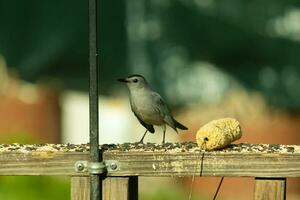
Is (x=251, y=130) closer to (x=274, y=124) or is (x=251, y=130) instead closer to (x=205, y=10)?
(x=274, y=124)

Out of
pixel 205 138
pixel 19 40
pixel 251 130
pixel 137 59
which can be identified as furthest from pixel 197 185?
pixel 205 138

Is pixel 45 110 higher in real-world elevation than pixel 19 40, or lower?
lower

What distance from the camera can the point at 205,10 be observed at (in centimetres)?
820

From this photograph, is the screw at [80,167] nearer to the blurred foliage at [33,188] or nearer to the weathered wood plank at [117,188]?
the weathered wood plank at [117,188]

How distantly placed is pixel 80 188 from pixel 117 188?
118 mm

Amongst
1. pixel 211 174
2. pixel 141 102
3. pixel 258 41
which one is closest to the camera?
pixel 211 174

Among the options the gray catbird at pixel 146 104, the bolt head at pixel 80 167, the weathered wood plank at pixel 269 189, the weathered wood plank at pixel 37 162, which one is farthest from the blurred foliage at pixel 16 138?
the weathered wood plank at pixel 269 189

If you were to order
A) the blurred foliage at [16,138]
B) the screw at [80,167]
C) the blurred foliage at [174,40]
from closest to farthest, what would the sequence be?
the screw at [80,167] < the blurred foliage at [16,138] < the blurred foliage at [174,40]

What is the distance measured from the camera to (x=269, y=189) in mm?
3209

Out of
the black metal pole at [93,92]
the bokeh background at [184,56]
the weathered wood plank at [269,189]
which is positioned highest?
the bokeh background at [184,56]

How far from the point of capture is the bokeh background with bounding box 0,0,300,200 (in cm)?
812

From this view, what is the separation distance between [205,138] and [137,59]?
15.9 feet

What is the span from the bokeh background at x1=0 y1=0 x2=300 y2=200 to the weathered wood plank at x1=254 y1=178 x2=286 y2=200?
477 centimetres

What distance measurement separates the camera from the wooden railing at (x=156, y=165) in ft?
10.6
